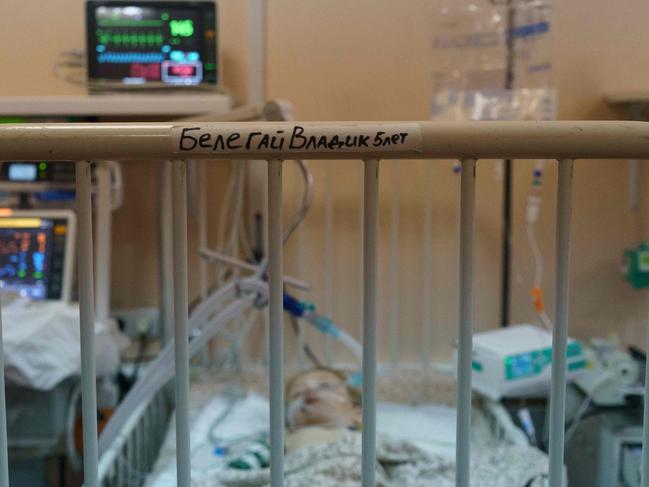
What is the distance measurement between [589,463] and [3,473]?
1356mm

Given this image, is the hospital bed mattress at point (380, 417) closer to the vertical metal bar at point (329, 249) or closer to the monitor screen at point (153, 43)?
the vertical metal bar at point (329, 249)

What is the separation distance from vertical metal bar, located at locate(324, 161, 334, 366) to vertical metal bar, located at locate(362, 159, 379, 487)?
147cm

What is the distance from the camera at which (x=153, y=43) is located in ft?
6.59

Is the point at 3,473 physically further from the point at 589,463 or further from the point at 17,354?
the point at 589,463

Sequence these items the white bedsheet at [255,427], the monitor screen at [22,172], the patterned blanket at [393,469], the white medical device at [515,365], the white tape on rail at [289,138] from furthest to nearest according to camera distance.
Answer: the monitor screen at [22,172] → the white medical device at [515,365] → the white bedsheet at [255,427] → the patterned blanket at [393,469] → the white tape on rail at [289,138]

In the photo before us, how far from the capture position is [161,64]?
2.00 metres

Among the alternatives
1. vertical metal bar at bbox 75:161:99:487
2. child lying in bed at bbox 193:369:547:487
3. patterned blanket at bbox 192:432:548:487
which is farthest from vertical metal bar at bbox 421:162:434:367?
vertical metal bar at bbox 75:161:99:487

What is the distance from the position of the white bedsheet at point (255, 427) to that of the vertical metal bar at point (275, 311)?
2.93 feet

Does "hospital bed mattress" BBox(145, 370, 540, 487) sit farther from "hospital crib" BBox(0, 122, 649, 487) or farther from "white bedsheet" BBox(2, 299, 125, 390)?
"hospital crib" BBox(0, 122, 649, 487)

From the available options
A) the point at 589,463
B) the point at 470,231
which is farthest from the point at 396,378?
the point at 470,231

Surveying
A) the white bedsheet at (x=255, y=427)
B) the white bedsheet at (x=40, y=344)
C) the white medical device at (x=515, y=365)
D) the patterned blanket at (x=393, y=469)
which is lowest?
the white bedsheet at (x=255, y=427)

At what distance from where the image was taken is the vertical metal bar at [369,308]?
0.73 m

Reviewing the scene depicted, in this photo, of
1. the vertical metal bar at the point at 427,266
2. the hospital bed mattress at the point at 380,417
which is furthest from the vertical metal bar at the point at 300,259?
the vertical metal bar at the point at 427,266

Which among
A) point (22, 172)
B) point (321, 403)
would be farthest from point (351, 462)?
point (22, 172)
